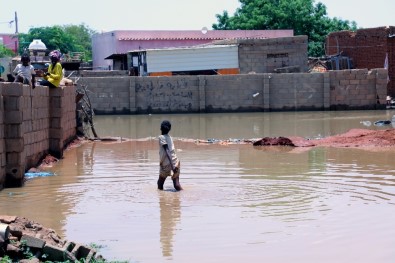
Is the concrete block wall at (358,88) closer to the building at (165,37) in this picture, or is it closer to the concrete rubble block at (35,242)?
the building at (165,37)

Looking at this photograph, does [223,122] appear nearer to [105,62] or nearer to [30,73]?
[30,73]

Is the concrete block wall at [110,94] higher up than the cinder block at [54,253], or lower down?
higher up

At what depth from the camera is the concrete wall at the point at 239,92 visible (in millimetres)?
37219

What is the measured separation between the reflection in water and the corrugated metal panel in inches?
1106

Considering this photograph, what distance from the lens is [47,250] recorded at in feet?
24.1

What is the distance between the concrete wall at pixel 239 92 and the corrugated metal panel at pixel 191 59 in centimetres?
302

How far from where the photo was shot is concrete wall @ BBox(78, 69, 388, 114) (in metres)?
37.2

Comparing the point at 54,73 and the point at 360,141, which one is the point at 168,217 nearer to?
the point at 54,73

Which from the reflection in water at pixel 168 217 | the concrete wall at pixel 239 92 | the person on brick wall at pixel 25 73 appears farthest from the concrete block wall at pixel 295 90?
the reflection in water at pixel 168 217

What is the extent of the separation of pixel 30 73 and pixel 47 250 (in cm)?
816

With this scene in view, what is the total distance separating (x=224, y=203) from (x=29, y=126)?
5054mm

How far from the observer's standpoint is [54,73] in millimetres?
17062

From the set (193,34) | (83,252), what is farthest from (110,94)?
(83,252)

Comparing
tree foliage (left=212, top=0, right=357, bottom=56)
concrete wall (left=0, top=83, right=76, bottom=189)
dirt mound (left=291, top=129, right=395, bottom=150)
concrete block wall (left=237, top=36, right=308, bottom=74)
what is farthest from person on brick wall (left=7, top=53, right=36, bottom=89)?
tree foliage (left=212, top=0, right=357, bottom=56)
